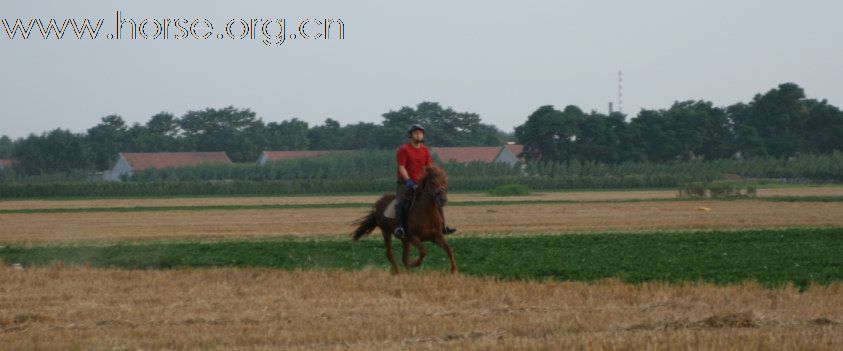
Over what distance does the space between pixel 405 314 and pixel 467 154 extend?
120217 mm

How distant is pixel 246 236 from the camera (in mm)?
35094

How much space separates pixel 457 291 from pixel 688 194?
54.9 metres

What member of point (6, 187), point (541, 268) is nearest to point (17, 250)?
point (541, 268)

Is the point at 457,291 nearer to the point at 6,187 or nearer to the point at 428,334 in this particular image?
the point at 428,334

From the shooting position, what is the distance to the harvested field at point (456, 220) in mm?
36969

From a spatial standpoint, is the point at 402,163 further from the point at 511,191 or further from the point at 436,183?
the point at 511,191

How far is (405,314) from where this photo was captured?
13703 millimetres

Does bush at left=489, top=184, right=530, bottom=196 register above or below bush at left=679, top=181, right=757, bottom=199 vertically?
below

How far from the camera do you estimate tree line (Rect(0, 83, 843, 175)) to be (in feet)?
383

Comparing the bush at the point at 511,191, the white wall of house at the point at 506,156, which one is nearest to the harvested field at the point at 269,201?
the bush at the point at 511,191

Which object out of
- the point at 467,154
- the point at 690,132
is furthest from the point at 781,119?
the point at 467,154

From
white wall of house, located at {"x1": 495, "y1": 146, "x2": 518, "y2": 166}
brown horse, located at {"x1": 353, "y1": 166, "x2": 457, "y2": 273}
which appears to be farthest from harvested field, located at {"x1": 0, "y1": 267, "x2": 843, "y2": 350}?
white wall of house, located at {"x1": 495, "y1": 146, "x2": 518, "y2": 166}

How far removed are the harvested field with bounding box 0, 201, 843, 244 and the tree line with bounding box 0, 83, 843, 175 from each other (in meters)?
56.5

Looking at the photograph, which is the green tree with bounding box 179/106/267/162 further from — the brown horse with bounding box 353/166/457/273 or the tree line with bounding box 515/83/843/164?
the brown horse with bounding box 353/166/457/273
